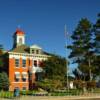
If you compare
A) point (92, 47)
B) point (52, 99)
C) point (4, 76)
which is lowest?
point (52, 99)

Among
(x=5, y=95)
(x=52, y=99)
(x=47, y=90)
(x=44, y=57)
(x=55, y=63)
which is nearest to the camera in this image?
(x=52, y=99)

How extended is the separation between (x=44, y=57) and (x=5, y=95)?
33050 millimetres

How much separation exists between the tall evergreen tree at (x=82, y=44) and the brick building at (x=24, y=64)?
39.9 feet

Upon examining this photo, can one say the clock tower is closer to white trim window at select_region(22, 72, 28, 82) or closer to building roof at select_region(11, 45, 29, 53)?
building roof at select_region(11, 45, 29, 53)

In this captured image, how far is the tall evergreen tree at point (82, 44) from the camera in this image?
80562 mm

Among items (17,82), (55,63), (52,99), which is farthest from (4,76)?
(52,99)

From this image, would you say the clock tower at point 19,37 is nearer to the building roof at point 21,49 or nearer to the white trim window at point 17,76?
the building roof at point 21,49

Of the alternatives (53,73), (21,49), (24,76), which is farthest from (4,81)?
(21,49)

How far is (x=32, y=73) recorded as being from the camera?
294 ft

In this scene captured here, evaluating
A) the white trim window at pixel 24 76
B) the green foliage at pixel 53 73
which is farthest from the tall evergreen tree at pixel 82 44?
the white trim window at pixel 24 76

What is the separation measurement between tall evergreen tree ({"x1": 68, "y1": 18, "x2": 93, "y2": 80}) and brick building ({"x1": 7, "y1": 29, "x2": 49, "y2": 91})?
1216cm

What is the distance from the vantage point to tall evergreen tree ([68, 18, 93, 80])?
80.6 m

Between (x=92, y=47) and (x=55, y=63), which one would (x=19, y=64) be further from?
(x=92, y=47)

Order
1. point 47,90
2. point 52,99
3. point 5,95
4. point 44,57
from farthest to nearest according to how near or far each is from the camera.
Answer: point 44,57, point 47,90, point 5,95, point 52,99
